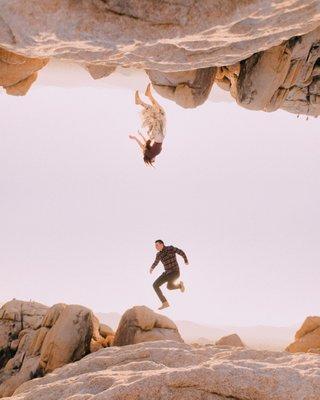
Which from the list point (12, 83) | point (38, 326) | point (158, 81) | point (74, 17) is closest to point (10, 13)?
point (74, 17)

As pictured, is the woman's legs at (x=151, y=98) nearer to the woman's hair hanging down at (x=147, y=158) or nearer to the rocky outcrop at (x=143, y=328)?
the woman's hair hanging down at (x=147, y=158)

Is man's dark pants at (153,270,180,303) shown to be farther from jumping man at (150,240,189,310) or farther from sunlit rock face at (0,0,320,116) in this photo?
sunlit rock face at (0,0,320,116)

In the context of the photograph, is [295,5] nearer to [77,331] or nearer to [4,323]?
[77,331]

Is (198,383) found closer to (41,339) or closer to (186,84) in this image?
(186,84)

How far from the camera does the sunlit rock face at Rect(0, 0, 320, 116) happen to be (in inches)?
310

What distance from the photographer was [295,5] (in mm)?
8203

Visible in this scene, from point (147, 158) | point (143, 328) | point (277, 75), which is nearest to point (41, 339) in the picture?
point (143, 328)

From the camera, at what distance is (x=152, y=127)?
1416cm

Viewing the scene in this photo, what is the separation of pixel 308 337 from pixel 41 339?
42.2 feet

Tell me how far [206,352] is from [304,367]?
277 centimetres

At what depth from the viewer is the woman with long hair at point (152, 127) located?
1389 cm

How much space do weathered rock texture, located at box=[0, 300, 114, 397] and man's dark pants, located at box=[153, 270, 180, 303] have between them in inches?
187

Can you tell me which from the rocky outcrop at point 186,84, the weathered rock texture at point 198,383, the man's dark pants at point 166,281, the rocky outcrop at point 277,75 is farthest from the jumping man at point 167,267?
the weathered rock texture at point 198,383

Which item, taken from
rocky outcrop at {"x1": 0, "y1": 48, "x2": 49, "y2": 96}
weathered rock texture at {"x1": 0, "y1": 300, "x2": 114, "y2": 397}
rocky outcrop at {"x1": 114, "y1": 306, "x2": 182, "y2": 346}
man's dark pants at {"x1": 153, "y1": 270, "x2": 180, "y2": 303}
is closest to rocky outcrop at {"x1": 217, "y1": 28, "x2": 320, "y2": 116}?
rocky outcrop at {"x1": 0, "y1": 48, "x2": 49, "y2": 96}
